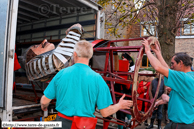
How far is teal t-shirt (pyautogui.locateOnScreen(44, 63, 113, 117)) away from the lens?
183 cm

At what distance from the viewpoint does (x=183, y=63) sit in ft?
7.64

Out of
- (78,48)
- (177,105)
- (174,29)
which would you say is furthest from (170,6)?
(78,48)

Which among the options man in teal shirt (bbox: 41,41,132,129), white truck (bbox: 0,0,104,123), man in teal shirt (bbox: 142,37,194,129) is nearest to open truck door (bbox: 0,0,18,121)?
white truck (bbox: 0,0,104,123)

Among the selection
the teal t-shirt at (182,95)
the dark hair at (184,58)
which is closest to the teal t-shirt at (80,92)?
the teal t-shirt at (182,95)

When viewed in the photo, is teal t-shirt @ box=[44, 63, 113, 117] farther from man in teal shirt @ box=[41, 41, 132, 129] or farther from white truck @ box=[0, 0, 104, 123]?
white truck @ box=[0, 0, 104, 123]

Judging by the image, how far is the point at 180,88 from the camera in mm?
2191

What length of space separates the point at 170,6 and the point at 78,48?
15.2 ft

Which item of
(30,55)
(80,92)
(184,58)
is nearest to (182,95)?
(184,58)

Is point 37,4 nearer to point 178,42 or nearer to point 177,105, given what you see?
point 177,105

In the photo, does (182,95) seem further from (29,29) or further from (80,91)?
(29,29)

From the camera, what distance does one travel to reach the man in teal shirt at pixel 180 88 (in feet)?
7.05

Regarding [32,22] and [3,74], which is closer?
[3,74]

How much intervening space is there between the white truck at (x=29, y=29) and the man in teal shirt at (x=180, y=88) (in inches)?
84.5

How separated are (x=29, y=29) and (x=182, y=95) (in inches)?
250
